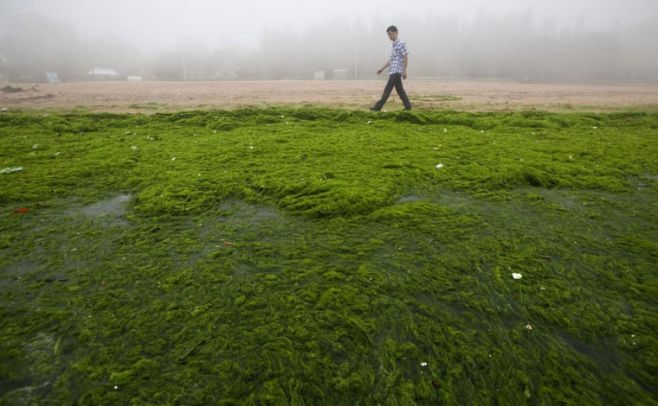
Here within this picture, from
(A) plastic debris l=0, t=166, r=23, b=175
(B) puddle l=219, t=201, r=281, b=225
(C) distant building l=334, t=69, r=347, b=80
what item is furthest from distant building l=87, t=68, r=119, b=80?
(B) puddle l=219, t=201, r=281, b=225

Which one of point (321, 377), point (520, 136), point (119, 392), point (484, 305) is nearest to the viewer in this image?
point (119, 392)

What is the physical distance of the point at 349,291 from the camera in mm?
2449

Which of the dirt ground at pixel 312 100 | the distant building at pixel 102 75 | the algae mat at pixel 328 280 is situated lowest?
the algae mat at pixel 328 280

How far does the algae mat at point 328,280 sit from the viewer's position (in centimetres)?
180

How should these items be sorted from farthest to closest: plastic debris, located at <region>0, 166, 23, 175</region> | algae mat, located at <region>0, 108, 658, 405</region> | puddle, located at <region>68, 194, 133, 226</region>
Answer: plastic debris, located at <region>0, 166, 23, 175</region>, puddle, located at <region>68, 194, 133, 226</region>, algae mat, located at <region>0, 108, 658, 405</region>

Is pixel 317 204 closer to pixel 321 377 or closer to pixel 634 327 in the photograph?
pixel 321 377

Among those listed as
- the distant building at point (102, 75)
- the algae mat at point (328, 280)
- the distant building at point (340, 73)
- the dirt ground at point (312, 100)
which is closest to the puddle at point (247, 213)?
the algae mat at point (328, 280)

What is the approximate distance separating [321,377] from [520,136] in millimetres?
6690

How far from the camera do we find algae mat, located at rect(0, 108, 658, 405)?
71.1 inches

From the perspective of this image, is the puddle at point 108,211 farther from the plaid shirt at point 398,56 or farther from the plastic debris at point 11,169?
the plaid shirt at point 398,56

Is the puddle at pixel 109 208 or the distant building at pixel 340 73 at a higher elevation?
the distant building at pixel 340 73

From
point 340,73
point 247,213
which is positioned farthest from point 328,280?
point 340,73

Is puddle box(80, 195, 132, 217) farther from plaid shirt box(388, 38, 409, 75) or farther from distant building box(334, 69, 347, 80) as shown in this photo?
distant building box(334, 69, 347, 80)

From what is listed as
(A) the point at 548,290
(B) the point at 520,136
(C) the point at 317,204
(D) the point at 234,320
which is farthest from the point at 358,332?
(B) the point at 520,136
